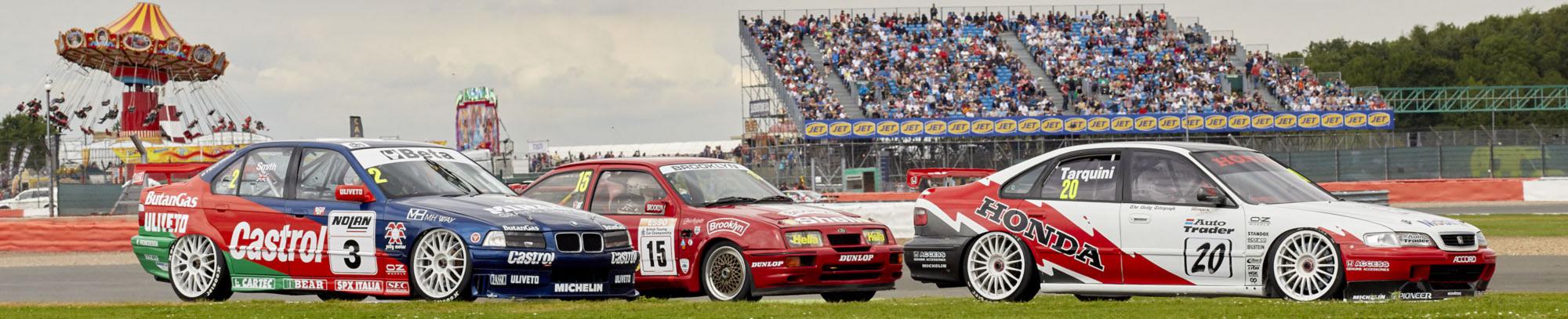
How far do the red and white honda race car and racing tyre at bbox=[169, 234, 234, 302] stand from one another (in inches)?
195

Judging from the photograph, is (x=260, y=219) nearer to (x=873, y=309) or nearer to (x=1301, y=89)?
(x=873, y=309)

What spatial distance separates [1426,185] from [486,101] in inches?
1673

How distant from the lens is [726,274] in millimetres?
12125

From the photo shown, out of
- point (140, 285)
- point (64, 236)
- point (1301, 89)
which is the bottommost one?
point (140, 285)

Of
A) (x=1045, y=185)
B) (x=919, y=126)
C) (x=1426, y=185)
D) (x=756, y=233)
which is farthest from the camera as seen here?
(x=919, y=126)

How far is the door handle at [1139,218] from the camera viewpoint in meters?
10.4

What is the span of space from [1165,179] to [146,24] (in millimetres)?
67946

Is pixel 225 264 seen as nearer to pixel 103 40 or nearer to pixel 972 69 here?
pixel 972 69

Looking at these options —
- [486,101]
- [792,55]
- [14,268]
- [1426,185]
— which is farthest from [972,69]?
[14,268]

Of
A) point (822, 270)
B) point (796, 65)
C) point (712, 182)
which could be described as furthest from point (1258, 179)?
point (796, 65)

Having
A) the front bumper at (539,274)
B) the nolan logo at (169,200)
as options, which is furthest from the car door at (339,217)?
the nolan logo at (169,200)

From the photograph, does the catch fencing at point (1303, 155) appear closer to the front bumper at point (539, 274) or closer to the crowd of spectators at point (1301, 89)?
the crowd of spectators at point (1301, 89)

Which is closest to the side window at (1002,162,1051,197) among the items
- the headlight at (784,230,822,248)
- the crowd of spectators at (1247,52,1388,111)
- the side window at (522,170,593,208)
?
the headlight at (784,230,822,248)

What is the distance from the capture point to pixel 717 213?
12.3m
